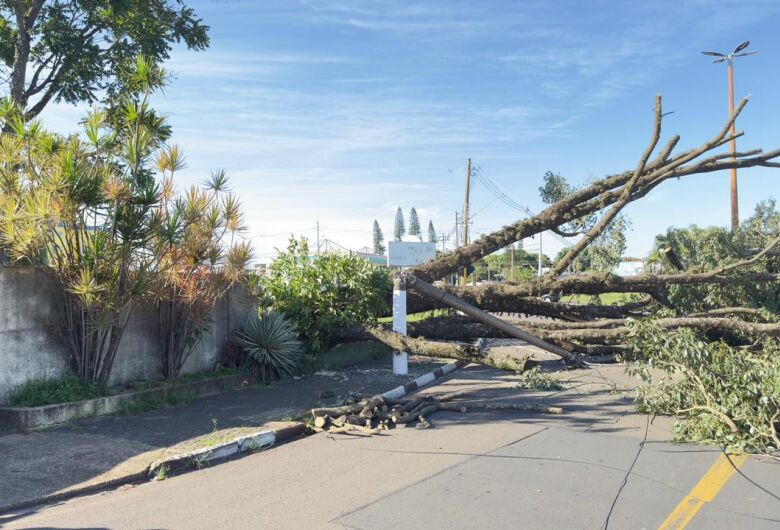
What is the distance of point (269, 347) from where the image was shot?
35.6 feet

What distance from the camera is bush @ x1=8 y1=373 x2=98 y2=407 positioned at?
25.2 feet

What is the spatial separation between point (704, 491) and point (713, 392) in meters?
2.54

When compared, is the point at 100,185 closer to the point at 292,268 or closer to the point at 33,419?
the point at 33,419

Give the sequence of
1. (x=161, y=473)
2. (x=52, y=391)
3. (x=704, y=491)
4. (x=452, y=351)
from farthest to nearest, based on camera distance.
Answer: (x=452, y=351) < (x=52, y=391) < (x=161, y=473) < (x=704, y=491)

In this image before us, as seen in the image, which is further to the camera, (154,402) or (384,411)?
(154,402)

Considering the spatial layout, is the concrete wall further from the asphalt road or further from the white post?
the white post

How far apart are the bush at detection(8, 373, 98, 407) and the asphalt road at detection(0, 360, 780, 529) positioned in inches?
106

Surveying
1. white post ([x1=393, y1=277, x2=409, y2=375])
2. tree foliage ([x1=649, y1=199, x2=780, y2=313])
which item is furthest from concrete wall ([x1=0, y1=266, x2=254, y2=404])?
tree foliage ([x1=649, y1=199, x2=780, y2=313])

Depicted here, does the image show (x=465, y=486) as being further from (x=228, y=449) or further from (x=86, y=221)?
(x=86, y=221)

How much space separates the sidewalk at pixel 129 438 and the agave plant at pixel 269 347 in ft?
1.13

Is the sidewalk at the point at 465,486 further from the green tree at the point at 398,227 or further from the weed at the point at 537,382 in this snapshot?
the green tree at the point at 398,227

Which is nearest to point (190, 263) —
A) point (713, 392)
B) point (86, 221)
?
point (86, 221)

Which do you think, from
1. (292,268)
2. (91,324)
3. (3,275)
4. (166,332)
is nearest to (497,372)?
(292,268)

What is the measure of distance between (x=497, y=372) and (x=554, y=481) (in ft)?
23.8
